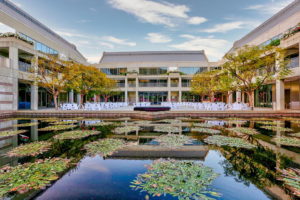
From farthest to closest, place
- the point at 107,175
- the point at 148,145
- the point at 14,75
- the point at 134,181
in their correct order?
the point at 14,75 < the point at 148,145 < the point at 107,175 < the point at 134,181

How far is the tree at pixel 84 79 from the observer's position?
56.3ft

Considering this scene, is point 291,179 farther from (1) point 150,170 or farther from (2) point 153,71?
(2) point 153,71

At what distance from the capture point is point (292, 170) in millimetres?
3307

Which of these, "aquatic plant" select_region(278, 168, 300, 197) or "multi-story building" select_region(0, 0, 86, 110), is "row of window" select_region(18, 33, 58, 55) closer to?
"multi-story building" select_region(0, 0, 86, 110)

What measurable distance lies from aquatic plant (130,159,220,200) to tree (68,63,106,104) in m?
15.7

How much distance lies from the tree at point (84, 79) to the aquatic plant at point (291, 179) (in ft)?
56.5

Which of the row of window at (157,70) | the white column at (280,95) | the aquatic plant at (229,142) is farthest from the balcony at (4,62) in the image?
the white column at (280,95)

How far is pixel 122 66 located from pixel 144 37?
8.67 metres

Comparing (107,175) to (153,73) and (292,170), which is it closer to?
(292,170)

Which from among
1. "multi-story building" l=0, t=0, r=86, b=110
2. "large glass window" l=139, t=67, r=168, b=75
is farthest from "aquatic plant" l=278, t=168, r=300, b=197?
"large glass window" l=139, t=67, r=168, b=75

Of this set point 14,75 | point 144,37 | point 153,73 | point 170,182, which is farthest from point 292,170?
point 144,37

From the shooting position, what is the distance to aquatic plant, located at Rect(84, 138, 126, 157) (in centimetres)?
452

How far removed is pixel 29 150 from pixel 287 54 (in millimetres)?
23965

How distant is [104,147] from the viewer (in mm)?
4922
